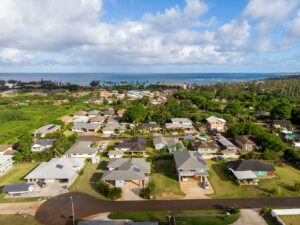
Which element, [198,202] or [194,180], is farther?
[194,180]

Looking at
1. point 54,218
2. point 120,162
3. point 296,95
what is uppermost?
point 296,95

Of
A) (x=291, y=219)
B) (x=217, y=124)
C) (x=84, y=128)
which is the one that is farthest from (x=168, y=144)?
(x=84, y=128)

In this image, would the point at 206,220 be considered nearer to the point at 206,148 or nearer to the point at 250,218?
the point at 250,218

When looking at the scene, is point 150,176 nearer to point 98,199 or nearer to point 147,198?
point 147,198

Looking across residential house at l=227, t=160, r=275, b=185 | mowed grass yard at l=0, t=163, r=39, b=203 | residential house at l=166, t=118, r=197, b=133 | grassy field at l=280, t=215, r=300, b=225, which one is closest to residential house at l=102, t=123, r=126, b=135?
residential house at l=166, t=118, r=197, b=133

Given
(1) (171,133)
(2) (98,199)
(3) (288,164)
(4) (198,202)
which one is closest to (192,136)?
(1) (171,133)

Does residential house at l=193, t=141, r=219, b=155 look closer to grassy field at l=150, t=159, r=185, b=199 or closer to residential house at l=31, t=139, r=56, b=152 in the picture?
grassy field at l=150, t=159, r=185, b=199

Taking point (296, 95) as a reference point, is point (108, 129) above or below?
below

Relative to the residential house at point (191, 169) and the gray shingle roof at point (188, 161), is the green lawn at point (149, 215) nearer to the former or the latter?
the residential house at point (191, 169)
